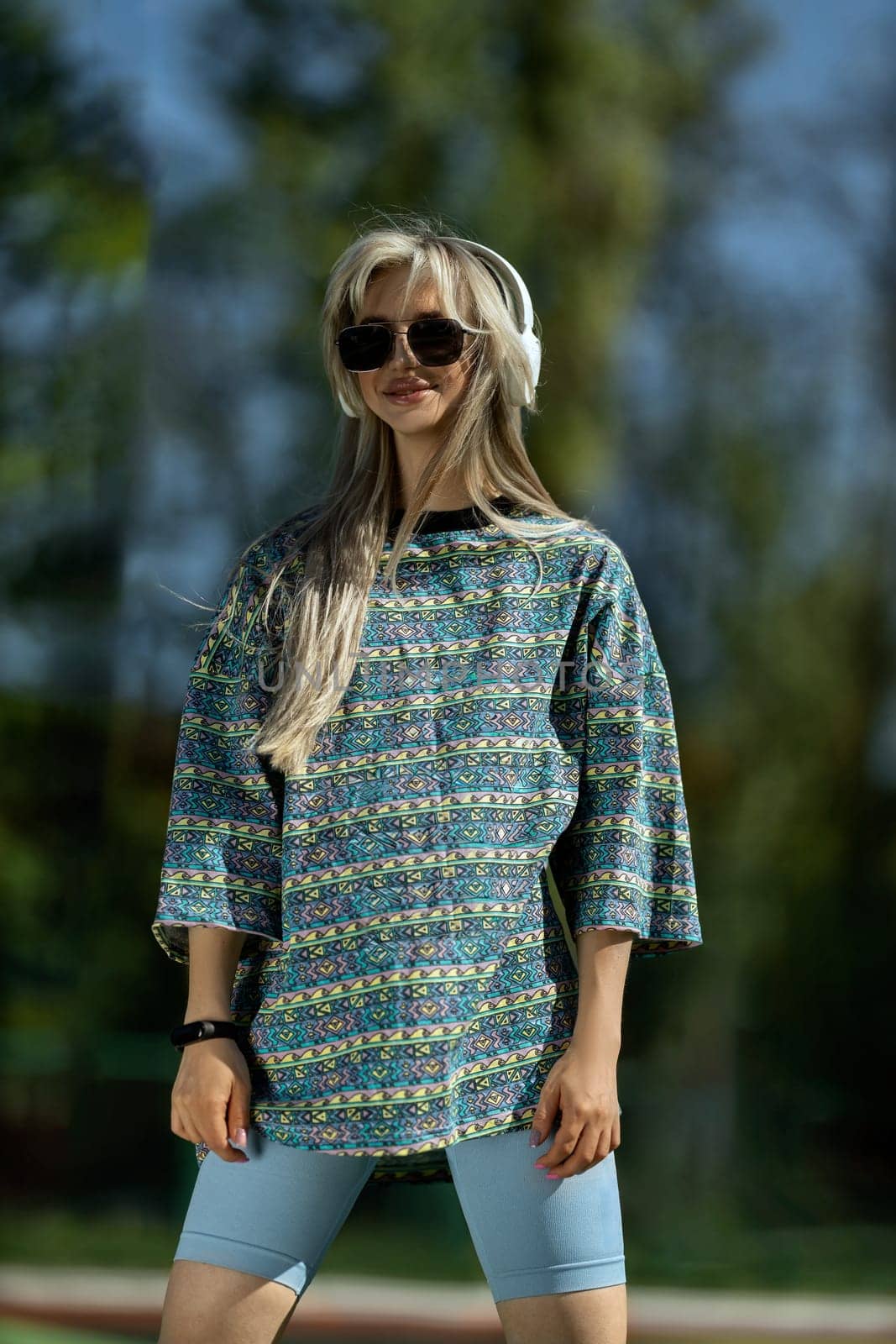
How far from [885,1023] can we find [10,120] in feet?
9.23

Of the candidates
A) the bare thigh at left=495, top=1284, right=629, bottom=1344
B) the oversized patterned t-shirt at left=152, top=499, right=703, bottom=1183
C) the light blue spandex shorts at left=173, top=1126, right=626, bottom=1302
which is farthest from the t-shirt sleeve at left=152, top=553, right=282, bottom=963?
the bare thigh at left=495, top=1284, right=629, bottom=1344

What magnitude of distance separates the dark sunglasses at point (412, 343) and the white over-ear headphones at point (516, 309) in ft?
0.30

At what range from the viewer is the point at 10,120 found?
11.4 ft

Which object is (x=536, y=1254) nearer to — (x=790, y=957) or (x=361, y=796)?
(x=361, y=796)

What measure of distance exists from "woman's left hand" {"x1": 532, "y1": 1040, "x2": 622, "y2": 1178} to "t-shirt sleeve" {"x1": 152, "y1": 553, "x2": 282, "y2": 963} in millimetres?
319

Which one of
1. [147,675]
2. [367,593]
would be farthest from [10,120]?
[367,593]

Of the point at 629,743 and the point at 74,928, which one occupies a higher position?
the point at 629,743

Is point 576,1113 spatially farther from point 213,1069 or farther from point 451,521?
point 451,521

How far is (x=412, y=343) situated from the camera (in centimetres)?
164

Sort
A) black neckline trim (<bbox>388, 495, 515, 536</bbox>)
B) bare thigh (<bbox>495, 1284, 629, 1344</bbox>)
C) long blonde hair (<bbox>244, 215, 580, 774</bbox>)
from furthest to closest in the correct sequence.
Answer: black neckline trim (<bbox>388, 495, 515, 536</bbox>), long blonde hair (<bbox>244, 215, 580, 774</bbox>), bare thigh (<bbox>495, 1284, 629, 1344</bbox>)

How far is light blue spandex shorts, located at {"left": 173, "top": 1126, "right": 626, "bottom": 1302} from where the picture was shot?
4.83 ft

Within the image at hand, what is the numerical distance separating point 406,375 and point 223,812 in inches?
20.2

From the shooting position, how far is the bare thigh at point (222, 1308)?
4.81 feet

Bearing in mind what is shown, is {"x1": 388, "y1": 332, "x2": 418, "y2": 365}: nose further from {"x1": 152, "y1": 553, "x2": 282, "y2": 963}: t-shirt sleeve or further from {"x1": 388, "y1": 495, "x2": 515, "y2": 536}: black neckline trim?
{"x1": 152, "y1": 553, "x2": 282, "y2": 963}: t-shirt sleeve
